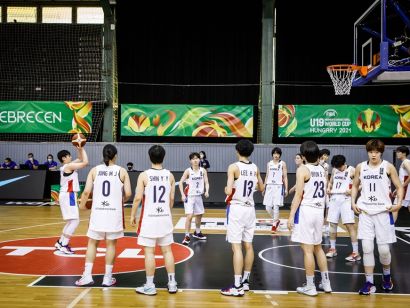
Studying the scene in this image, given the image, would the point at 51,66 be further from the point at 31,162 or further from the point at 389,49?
the point at 389,49

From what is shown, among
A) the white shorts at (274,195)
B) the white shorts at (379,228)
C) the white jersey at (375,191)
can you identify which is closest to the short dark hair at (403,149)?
the white jersey at (375,191)

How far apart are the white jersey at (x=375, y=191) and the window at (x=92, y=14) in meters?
17.8

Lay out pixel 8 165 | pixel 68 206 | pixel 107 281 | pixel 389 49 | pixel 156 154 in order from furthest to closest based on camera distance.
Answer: pixel 8 165 → pixel 389 49 → pixel 68 206 → pixel 107 281 → pixel 156 154

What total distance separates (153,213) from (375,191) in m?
2.94

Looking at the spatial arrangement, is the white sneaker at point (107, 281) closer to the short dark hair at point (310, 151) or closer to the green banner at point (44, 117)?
A: the short dark hair at point (310, 151)

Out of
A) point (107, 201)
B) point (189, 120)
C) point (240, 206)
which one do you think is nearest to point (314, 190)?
point (240, 206)

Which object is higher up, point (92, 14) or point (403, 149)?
point (92, 14)

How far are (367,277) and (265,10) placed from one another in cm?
1562

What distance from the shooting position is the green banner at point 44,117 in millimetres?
19250

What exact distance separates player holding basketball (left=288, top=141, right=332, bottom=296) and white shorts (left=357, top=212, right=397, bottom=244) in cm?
64

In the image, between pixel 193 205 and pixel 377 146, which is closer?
pixel 377 146

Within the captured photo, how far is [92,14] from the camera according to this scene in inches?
847

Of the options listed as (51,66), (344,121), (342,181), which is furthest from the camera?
(51,66)

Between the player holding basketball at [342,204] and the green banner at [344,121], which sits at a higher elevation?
the green banner at [344,121]
